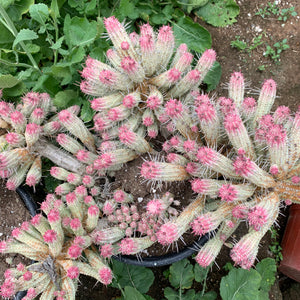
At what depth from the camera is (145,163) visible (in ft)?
5.96

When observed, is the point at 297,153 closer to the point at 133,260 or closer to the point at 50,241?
the point at 133,260

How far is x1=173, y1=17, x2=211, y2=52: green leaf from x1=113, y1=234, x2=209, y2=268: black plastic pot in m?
1.59

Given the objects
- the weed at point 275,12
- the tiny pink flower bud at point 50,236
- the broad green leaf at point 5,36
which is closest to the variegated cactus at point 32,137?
the tiny pink flower bud at point 50,236

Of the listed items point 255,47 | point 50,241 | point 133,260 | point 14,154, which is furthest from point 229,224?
point 255,47

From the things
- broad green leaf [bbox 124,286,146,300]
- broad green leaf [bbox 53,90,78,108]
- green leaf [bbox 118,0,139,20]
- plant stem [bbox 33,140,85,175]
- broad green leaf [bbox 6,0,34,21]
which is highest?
green leaf [bbox 118,0,139,20]

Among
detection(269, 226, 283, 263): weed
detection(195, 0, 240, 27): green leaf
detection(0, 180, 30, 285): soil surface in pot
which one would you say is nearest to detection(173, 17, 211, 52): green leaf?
detection(195, 0, 240, 27): green leaf

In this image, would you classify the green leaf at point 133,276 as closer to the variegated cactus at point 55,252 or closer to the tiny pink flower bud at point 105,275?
the variegated cactus at point 55,252

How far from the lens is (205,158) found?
1712 mm

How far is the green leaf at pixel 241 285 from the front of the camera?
207 cm

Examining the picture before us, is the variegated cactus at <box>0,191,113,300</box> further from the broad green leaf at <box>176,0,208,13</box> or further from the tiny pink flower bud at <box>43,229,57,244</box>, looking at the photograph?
the broad green leaf at <box>176,0,208,13</box>

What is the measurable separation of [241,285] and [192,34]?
202 centimetres

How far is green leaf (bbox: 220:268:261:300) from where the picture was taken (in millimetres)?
2066

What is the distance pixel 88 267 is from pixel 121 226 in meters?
0.31

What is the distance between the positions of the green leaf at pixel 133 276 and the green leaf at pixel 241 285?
0.57 m
